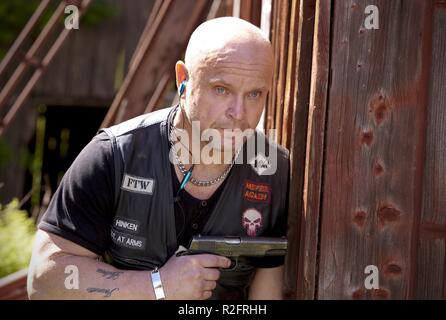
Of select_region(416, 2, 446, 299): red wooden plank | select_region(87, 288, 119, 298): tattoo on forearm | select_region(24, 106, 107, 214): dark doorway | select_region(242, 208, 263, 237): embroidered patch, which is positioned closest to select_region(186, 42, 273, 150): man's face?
select_region(242, 208, 263, 237): embroidered patch

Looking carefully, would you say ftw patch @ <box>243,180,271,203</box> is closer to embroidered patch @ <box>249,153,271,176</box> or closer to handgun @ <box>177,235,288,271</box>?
embroidered patch @ <box>249,153,271,176</box>

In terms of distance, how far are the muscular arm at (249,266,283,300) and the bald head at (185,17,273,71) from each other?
3.19ft

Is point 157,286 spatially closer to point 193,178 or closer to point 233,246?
point 233,246

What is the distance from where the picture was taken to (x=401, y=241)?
2.59 metres

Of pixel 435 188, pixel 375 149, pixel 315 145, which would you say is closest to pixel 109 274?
pixel 315 145

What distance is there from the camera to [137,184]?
2.75 meters

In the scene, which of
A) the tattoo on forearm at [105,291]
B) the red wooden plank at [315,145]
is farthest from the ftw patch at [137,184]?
the red wooden plank at [315,145]

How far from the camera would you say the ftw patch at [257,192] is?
291 cm

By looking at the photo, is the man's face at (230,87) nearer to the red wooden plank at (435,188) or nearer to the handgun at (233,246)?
the handgun at (233,246)

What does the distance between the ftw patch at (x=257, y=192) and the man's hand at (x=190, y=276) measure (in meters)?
0.32

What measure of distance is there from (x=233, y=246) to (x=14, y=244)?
2.31m

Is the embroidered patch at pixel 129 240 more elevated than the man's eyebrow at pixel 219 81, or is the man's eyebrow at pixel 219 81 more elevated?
the man's eyebrow at pixel 219 81

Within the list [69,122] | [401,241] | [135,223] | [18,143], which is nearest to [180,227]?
[135,223]
